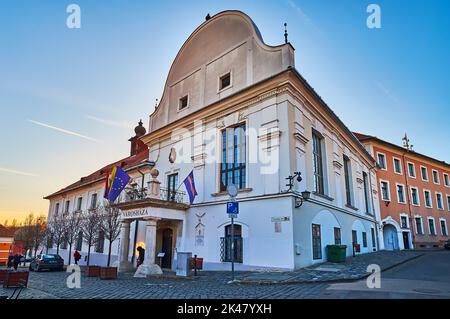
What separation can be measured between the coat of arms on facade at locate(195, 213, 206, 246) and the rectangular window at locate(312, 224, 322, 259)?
617 centimetres

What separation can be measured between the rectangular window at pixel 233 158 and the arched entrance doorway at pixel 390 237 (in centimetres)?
2484

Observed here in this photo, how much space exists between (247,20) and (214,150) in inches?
341

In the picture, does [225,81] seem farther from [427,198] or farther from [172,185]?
[427,198]

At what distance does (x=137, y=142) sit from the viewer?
39062 mm

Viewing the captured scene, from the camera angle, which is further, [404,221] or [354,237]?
[404,221]

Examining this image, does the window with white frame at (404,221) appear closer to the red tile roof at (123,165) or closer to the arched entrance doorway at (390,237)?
the arched entrance doorway at (390,237)

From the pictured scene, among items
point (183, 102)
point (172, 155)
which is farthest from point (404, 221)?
point (183, 102)

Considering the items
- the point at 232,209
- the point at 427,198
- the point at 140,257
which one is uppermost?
the point at 427,198

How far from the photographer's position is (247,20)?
19578 mm

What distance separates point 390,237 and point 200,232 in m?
26.2

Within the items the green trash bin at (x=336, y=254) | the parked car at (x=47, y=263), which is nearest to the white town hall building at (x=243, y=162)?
the green trash bin at (x=336, y=254)

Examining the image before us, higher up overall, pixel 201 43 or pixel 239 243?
pixel 201 43

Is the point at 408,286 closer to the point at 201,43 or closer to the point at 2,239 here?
the point at 201,43
